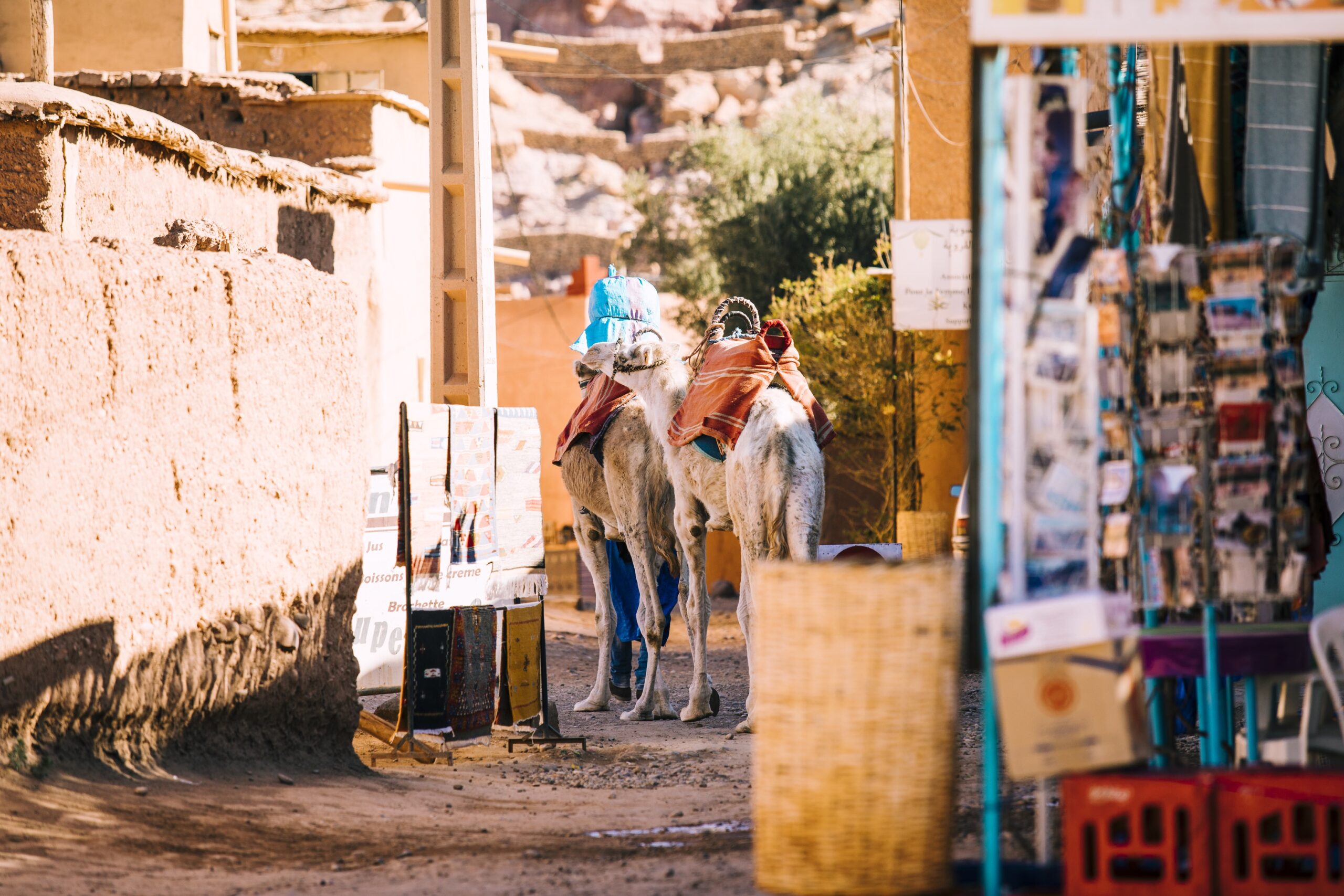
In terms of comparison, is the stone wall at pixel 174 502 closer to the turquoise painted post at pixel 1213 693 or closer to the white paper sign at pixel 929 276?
the turquoise painted post at pixel 1213 693

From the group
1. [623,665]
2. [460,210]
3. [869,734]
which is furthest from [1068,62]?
[623,665]

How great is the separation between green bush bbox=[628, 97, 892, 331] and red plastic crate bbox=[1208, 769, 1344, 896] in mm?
22463

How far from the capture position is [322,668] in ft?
23.6

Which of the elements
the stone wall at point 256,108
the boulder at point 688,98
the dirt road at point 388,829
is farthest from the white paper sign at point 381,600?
the boulder at point 688,98

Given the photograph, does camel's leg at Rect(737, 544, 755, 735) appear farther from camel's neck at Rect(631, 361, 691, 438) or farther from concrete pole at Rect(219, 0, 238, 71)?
concrete pole at Rect(219, 0, 238, 71)

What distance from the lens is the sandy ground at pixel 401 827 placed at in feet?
16.4

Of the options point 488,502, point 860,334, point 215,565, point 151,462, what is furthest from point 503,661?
point 860,334

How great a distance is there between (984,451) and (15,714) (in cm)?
397

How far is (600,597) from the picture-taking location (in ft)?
32.8

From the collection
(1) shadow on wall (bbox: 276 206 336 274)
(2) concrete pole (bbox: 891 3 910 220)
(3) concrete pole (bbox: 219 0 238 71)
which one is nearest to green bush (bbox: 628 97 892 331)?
(2) concrete pole (bbox: 891 3 910 220)

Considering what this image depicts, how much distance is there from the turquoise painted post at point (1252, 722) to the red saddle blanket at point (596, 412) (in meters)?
5.35

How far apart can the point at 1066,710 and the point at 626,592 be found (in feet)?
23.4

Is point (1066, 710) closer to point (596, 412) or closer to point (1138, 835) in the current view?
point (1138, 835)

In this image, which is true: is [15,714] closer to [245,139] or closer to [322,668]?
[322,668]
